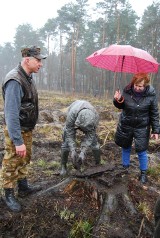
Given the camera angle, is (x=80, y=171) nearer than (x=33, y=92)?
No

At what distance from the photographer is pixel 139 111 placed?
489cm

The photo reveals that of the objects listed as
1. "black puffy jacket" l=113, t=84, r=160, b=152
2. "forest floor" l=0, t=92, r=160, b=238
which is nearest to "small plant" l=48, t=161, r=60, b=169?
"forest floor" l=0, t=92, r=160, b=238

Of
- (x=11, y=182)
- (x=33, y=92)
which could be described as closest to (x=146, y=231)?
(x=11, y=182)

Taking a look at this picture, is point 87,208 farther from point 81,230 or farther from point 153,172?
point 153,172

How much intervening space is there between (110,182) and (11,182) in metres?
1.72

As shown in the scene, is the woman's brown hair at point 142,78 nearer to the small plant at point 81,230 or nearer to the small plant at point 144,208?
→ the small plant at point 144,208

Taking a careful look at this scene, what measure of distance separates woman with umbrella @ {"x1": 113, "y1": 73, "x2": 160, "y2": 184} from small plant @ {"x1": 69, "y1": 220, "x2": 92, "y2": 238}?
185 centimetres

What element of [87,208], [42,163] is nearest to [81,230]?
[87,208]

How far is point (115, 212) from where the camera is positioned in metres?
4.09

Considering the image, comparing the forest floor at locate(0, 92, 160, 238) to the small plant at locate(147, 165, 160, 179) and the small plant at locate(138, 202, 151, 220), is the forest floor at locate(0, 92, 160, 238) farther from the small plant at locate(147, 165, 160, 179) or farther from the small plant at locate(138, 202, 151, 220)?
the small plant at locate(147, 165, 160, 179)

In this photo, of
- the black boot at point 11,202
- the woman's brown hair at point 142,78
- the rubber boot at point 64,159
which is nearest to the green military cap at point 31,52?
the woman's brown hair at point 142,78

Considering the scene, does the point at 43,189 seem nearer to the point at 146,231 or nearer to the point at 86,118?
the point at 86,118

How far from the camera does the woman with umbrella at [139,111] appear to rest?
191 inches

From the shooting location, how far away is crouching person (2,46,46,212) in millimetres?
3545
